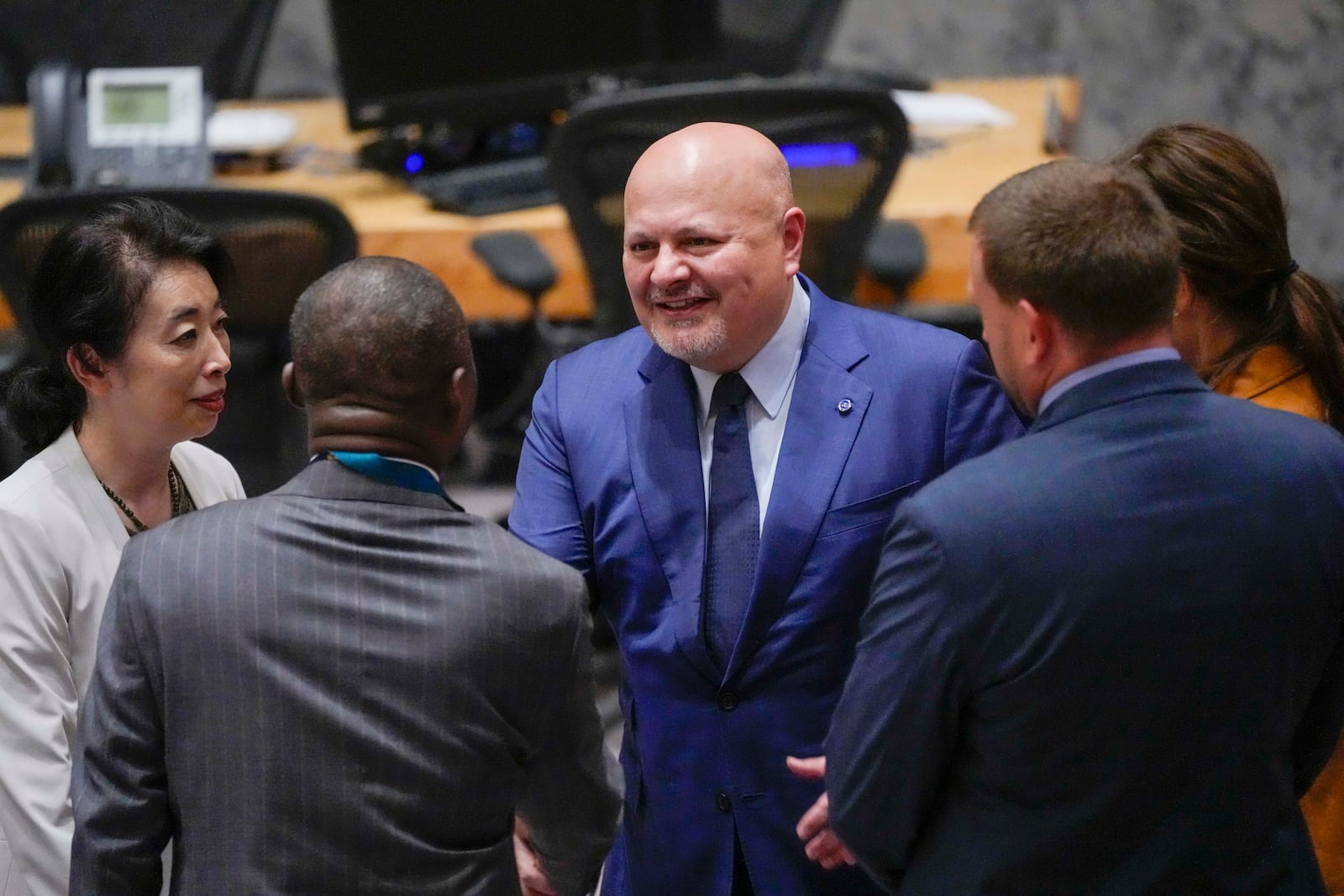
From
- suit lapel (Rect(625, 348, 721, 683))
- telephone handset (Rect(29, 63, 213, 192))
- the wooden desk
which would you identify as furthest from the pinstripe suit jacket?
telephone handset (Rect(29, 63, 213, 192))

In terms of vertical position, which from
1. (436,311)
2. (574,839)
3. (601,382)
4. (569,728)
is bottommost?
(574,839)

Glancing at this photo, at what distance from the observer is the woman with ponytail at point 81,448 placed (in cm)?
163

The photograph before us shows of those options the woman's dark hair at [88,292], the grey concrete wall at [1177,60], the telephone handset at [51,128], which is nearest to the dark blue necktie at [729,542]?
the woman's dark hair at [88,292]

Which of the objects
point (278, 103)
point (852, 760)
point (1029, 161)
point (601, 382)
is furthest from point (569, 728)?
point (278, 103)

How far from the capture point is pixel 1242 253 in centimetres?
170

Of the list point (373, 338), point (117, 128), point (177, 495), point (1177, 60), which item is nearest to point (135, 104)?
point (117, 128)

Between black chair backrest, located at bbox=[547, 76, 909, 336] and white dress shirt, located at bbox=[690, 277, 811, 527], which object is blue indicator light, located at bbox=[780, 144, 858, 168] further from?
white dress shirt, located at bbox=[690, 277, 811, 527]

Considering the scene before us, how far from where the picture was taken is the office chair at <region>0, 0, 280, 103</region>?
4359mm

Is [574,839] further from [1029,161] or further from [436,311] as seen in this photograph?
[1029,161]

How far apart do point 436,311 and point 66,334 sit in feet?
1.77

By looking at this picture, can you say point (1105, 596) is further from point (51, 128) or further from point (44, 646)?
point (51, 128)

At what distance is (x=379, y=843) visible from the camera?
1.39m

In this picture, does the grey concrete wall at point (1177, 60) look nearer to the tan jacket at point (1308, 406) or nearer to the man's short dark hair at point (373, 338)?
the tan jacket at point (1308, 406)

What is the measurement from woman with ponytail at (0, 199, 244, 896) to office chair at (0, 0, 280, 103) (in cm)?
281
